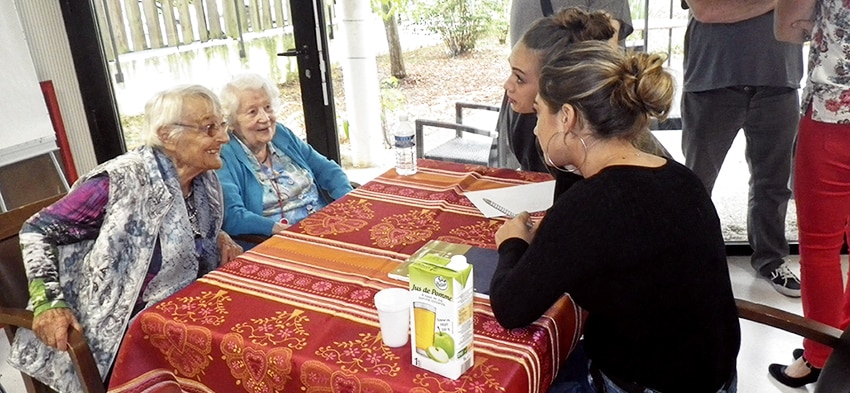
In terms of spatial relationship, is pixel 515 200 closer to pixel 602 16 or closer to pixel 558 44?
pixel 558 44

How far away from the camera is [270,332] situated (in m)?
1.16

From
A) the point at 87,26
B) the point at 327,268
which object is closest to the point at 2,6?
the point at 87,26

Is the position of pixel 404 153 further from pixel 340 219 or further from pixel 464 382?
pixel 464 382

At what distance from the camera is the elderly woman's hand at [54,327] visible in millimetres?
1370

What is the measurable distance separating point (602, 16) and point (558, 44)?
195mm

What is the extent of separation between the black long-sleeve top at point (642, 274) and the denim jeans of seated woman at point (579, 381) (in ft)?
0.19

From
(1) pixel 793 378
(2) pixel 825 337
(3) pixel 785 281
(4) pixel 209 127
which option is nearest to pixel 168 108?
(4) pixel 209 127

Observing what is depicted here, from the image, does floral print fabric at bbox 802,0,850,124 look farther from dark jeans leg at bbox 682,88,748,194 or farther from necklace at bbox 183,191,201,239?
necklace at bbox 183,191,201,239

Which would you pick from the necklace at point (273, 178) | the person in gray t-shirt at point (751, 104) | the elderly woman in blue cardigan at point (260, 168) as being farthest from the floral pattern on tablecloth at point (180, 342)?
the person in gray t-shirt at point (751, 104)

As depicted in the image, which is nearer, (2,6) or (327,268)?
(327,268)

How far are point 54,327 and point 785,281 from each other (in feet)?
8.00

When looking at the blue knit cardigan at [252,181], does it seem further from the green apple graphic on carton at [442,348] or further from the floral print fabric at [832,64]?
the floral print fabric at [832,64]

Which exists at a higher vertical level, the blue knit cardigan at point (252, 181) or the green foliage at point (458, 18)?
the green foliage at point (458, 18)

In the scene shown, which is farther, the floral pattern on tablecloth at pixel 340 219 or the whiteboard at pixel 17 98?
the whiteboard at pixel 17 98
